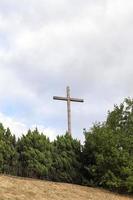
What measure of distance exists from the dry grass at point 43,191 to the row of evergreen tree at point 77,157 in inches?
54.7

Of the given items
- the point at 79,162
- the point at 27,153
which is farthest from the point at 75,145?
the point at 27,153

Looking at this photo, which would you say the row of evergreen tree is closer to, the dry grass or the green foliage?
the green foliage

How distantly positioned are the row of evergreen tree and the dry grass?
54.7 inches

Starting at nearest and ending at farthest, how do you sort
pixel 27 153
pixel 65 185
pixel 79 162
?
pixel 65 185 → pixel 27 153 → pixel 79 162

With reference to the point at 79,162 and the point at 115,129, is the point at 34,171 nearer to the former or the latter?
the point at 79,162

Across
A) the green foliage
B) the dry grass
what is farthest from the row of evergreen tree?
the dry grass

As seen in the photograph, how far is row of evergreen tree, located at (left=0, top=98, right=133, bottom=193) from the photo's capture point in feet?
70.1

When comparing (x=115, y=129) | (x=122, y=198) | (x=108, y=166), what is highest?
(x=115, y=129)

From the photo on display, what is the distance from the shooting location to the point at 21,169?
21.2 m

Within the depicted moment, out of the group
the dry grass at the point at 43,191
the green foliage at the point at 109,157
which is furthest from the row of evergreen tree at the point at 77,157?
the dry grass at the point at 43,191

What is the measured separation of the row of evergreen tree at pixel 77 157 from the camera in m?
21.4

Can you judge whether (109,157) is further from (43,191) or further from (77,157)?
(43,191)

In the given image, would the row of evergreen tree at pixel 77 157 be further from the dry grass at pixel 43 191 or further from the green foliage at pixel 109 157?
the dry grass at pixel 43 191

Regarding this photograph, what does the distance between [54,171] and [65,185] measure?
1975mm
